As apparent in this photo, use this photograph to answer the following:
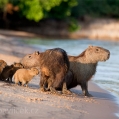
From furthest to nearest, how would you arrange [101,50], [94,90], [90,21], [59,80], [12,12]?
1. [90,21]
2. [12,12]
3. [94,90]
4. [101,50]
5. [59,80]

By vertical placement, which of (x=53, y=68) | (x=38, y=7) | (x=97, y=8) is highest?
(x=97, y=8)

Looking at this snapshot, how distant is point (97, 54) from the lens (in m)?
10.0

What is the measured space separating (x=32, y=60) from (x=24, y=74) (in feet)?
2.15

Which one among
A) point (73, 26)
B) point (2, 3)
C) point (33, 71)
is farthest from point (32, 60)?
point (73, 26)

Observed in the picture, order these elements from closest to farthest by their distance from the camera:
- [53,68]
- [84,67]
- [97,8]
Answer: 1. [53,68]
2. [84,67]
3. [97,8]

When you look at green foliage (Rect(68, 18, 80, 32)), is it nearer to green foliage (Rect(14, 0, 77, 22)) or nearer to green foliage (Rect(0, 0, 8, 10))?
green foliage (Rect(14, 0, 77, 22))

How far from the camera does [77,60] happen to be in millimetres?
10180

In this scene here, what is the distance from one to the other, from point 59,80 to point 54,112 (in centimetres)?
194

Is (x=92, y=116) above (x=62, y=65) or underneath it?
underneath

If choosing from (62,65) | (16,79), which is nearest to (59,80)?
(62,65)

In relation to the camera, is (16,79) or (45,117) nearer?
(45,117)

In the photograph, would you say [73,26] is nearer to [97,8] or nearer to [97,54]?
[97,8]

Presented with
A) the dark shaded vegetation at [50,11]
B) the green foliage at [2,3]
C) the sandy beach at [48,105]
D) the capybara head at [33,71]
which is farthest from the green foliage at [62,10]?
the capybara head at [33,71]

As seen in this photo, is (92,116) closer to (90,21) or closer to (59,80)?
(59,80)
